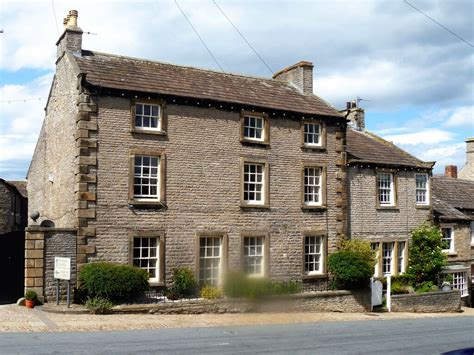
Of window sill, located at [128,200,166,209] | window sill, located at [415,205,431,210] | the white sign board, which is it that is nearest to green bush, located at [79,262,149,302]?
the white sign board

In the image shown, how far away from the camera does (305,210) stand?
25.8 metres

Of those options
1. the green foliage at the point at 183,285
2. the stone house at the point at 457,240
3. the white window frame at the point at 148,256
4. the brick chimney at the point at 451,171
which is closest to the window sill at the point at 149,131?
the white window frame at the point at 148,256

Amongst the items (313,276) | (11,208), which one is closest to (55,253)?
(313,276)

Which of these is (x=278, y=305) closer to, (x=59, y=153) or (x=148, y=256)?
(x=148, y=256)

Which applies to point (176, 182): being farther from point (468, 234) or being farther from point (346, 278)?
point (468, 234)

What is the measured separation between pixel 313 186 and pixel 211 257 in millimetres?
6252

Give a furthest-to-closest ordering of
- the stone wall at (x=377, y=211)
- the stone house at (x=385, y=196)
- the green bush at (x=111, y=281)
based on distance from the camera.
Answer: the stone house at (x=385, y=196)
the stone wall at (x=377, y=211)
the green bush at (x=111, y=281)

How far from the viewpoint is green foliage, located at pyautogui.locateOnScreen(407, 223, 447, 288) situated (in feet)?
94.9

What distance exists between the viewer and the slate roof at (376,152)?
28766 millimetres

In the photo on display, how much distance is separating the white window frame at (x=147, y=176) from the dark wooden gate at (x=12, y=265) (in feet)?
19.4

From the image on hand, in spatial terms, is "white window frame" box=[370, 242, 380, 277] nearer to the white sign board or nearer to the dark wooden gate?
the white sign board

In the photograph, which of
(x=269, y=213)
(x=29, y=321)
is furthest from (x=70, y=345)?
(x=269, y=213)

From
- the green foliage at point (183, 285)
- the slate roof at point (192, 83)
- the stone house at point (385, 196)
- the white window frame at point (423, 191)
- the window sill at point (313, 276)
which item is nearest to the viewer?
the green foliage at point (183, 285)

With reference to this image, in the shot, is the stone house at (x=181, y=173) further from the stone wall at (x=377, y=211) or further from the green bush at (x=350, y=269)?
the stone wall at (x=377, y=211)
